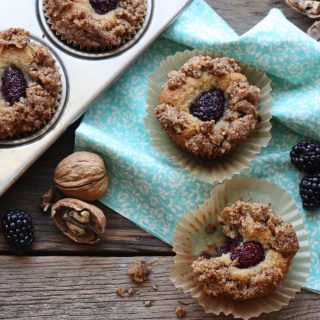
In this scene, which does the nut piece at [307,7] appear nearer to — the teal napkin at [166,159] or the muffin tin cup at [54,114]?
the teal napkin at [166,159]

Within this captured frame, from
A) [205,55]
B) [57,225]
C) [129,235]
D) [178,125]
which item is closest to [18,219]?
[57,225]

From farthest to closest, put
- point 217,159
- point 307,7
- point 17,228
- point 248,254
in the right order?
point 307,7 → point 217,159 → point 17,228 → point 248,254

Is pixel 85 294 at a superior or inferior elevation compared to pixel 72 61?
inferior

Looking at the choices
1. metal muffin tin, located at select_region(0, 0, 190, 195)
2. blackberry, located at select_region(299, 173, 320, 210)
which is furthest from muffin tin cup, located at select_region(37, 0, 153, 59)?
blackberry, located at select_region(299, 173, 320, 210)

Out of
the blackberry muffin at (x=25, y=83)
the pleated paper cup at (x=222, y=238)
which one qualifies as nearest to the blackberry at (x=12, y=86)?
the blackberry muffin at (x=25, y=83)

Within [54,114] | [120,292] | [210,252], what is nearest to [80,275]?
[120,292]

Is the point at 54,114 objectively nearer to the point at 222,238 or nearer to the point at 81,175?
the point at 81,175

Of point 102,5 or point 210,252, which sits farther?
point 102,5

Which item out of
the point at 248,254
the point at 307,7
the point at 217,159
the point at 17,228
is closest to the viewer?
the point at 248,254

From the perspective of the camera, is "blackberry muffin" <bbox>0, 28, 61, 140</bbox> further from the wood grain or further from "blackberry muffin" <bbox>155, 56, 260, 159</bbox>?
the wood grain
